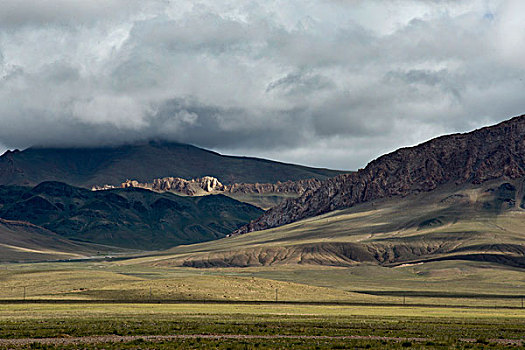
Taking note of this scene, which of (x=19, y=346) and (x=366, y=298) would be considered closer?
(x=19, y=346)

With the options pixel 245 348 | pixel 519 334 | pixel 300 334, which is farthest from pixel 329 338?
pixel 519 334

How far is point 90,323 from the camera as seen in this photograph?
256 ft

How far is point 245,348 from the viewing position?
5466 centimetres

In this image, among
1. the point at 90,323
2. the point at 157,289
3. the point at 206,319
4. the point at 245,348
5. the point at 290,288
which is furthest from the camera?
the point at 290,288

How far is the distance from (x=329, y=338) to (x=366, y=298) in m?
107

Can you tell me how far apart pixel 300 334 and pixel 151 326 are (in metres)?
15.9

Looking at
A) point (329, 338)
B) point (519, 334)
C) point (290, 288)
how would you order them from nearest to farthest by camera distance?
1. point (329, 338)
2. point (519, 334)
3. point (290, 288)

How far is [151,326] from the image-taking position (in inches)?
2904

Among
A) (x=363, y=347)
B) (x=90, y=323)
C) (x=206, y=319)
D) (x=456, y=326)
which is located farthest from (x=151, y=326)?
(x=456, y=326)

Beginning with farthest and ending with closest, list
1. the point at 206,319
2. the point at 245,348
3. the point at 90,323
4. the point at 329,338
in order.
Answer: the point at 206,319
the point at 90,323
the point at 329,338
the point at 245,348

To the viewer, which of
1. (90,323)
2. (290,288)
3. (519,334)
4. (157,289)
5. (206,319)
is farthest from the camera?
(290,288)

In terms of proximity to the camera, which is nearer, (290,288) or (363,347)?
(363,347)

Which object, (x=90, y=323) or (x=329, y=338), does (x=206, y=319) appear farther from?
(x=329, y=338)

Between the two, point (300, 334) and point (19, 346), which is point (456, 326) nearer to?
point (300, 334)
